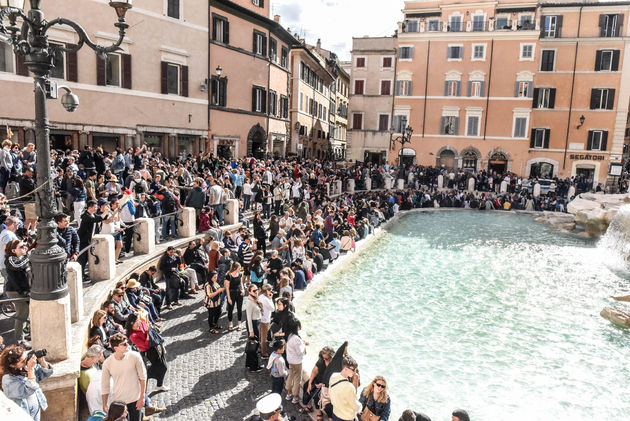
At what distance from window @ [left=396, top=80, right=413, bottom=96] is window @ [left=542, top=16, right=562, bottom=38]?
11305 millimetres

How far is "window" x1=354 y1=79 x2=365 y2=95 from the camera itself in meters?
40.3

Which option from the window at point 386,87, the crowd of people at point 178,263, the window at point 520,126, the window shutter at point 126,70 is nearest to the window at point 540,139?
the window at point 520,126

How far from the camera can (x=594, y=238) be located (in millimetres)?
22062

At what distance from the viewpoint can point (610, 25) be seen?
35312 mm

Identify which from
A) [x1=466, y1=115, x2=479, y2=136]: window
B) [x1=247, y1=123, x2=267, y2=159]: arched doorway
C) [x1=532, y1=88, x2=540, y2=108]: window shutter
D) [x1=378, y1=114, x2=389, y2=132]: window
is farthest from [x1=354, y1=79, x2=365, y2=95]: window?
[x1=247, y1=123, x2=267, y2=159]: arched doorway

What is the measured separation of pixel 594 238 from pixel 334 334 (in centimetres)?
1760

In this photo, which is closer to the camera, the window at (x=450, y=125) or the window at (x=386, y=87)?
the window at (x=450, y=125)

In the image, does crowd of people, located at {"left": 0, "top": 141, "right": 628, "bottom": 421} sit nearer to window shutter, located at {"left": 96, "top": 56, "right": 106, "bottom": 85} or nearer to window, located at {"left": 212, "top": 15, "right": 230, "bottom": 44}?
window shutter, located at {"left": 96, "top": 56, "right": 106, "bottom": 85}

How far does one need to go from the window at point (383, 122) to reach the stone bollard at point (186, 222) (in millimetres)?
29393

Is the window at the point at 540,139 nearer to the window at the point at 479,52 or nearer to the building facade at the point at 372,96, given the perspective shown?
the window at the point at 479,52

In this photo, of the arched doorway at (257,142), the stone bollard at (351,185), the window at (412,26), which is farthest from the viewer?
the window at (412,26)

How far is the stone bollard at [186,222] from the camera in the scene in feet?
42.1

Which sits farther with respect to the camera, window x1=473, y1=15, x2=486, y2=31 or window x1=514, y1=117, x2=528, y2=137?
window x1=473, y1=15, x2=486, y2=31

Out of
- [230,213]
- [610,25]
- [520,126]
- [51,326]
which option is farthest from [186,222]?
[610,25]
